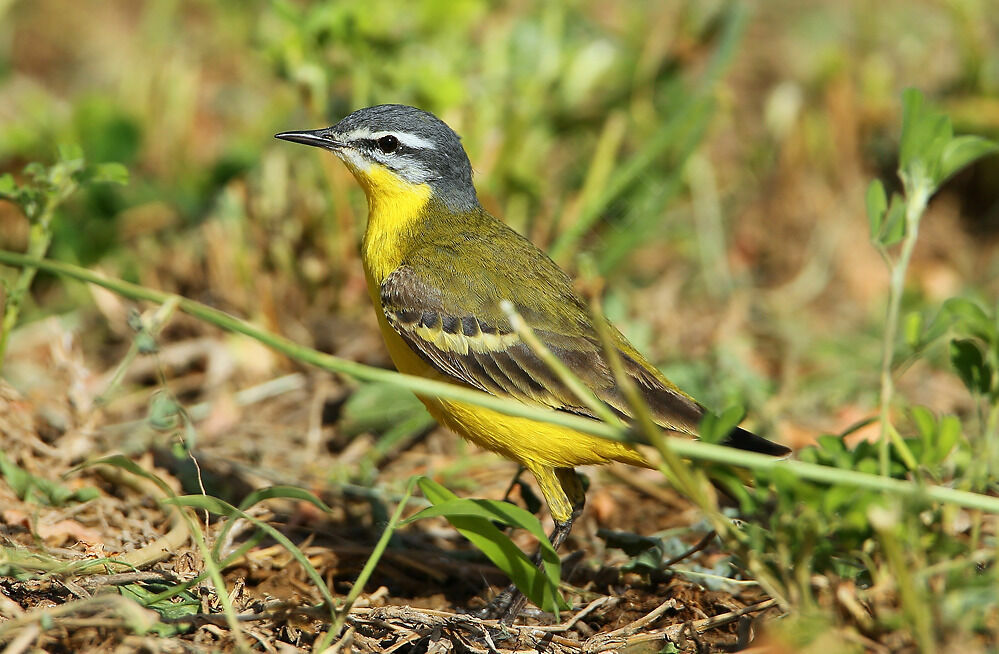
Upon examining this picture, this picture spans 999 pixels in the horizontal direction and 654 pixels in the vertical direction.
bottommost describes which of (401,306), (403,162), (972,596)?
(972,596)

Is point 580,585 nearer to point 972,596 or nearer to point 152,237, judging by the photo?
point 972,596

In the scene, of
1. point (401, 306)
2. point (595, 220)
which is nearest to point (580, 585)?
point (401, 306)

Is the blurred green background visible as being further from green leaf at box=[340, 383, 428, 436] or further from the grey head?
the grey head

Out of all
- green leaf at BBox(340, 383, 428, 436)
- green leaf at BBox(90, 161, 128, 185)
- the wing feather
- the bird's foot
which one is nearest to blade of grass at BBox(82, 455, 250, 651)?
the bird's foot

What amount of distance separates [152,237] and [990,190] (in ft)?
20.0

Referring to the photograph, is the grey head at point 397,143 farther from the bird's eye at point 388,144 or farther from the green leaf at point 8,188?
the green leaf at point 8,188

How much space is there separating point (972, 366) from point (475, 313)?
1895mm

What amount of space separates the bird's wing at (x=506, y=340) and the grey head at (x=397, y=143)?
0.70 m

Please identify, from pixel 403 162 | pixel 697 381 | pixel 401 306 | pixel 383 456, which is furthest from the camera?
pixel 697 381

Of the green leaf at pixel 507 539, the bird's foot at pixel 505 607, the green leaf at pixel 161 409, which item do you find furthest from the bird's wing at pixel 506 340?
the green leaf at pixel 161 409

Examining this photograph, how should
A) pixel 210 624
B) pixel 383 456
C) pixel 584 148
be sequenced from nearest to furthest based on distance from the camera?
pixel 210 624
pixel 383 456
pixel 584 148

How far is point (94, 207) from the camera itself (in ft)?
21.2

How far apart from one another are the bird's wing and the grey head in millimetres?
704

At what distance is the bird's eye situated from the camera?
4.81m
